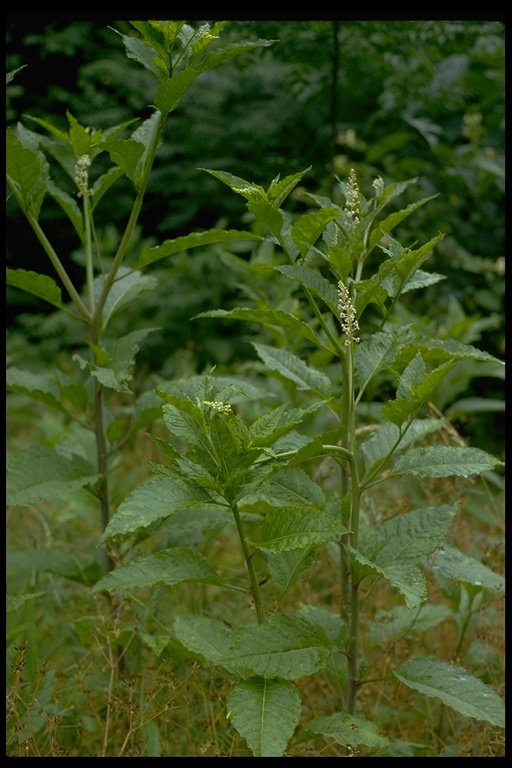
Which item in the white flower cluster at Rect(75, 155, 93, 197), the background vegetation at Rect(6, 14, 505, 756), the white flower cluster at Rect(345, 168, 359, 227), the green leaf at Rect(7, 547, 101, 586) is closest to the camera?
the white flower cluster at Rect(345, 168, 359, 227)

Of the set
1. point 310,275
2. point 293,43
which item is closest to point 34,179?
point 310,275

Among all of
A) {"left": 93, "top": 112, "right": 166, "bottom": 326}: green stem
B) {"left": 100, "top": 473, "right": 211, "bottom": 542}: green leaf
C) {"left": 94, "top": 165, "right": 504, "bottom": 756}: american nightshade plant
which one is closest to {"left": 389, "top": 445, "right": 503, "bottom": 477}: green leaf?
{"left": 94, "top": 165, "right": 504, "bottom": 756}: american nightshade plant

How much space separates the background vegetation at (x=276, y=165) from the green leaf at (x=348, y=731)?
2.89ft

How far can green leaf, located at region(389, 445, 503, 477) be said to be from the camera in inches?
51.2

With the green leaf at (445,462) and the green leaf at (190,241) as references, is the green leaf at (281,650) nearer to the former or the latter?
the green leaf at (445,462)

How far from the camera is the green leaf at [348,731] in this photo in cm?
125

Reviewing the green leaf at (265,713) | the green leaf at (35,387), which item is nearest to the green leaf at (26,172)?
the green leaf at (35,387)

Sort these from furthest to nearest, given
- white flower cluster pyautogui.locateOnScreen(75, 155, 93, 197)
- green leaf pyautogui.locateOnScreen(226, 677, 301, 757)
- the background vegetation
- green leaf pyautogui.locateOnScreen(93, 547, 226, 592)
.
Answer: the background vegetation, white flower cluster pyautogui.locateOnScreen(75, 155, 93, 197), green leaf pyautogui.locateOnScreen(93, 547, 226, 592), green leaf pyautogui.locateOnScreen(226, 677, 301, 757)

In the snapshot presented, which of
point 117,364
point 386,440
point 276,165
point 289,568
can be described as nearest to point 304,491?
point 289,568

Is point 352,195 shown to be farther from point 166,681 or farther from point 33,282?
point 166,681

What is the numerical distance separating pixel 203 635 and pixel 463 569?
21.4 inches

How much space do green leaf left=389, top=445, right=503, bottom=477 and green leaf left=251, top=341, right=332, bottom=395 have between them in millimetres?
245

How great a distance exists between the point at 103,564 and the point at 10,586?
23.6 inches

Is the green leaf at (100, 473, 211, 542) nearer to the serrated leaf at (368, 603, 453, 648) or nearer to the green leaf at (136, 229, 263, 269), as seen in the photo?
the green leaf at (136, 229, 263, 269)
